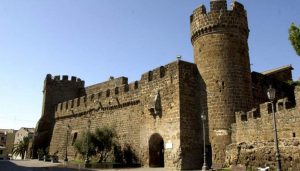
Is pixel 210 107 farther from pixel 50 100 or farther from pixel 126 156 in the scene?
pixel 50 100

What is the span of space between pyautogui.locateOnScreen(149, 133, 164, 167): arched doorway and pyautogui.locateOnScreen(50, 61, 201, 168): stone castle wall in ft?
0.86

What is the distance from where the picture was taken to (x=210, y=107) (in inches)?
738

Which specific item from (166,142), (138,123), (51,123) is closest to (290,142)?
(166,142)

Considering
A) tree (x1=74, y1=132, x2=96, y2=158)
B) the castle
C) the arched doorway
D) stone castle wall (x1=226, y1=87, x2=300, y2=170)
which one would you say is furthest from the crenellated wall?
stone castle wall (x1=226, y1=87, x2=300, y2=170)

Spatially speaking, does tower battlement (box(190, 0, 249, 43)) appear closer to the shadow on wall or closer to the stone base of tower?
the stone base of tower

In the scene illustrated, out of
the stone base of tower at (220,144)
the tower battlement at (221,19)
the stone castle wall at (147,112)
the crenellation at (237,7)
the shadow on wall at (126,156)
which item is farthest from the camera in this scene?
the shadow on wall at (126,156)

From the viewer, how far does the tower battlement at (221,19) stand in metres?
19.5

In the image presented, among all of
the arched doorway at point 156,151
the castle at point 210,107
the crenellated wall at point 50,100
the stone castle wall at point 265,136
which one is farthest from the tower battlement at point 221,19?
the crenellated wall at point 50,100

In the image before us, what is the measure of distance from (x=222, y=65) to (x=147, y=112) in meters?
5.79

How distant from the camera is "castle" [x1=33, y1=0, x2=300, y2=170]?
16.2 metres

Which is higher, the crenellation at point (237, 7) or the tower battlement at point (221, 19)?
the crenellation at point (237, 7)

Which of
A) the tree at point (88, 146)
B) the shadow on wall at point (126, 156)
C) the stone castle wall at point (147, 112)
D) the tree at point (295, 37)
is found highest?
the tree at point (295, 37)

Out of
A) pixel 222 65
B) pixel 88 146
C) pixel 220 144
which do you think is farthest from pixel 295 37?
pixel 88 146

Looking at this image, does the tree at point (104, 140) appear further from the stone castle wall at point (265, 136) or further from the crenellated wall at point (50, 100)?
the crenellated wall at point (50, 100)
